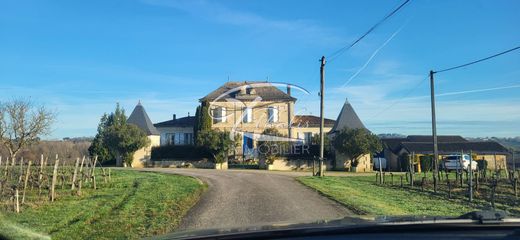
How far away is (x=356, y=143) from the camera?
40.3 m

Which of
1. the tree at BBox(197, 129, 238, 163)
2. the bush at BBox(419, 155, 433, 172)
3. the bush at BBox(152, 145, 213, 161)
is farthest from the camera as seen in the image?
the bush at BBox(152, 145, 213, 161)

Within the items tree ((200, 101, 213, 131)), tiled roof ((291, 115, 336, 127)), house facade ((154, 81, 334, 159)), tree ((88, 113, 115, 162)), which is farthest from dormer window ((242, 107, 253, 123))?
tree ((88, 113, 115, 162))

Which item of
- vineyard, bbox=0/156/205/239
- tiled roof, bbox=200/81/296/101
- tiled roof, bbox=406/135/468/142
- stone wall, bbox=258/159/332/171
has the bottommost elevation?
vineyard, bbox=0/156/205/239

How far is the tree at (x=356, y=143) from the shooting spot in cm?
4044

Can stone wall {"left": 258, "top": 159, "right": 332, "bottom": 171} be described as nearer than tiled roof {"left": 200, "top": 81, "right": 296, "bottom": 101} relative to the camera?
Yes

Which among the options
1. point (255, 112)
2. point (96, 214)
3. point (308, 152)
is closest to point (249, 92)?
point (255, 112)

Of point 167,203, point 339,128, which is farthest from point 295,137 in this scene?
point 167,203

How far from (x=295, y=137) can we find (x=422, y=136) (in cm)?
2301

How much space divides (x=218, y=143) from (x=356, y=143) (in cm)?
1159

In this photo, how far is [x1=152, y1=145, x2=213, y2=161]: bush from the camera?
46.3 metres

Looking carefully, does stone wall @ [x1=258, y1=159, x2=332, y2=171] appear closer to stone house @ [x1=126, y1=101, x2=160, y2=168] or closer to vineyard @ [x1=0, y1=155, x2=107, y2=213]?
stone house @ [x1=126, y1=101, x2=160, y2=168]

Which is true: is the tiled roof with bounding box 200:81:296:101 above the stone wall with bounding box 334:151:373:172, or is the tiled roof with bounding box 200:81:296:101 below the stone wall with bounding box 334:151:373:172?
above

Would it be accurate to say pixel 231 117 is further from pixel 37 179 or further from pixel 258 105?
pixel 37 179

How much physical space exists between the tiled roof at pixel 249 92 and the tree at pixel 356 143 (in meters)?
9.54
